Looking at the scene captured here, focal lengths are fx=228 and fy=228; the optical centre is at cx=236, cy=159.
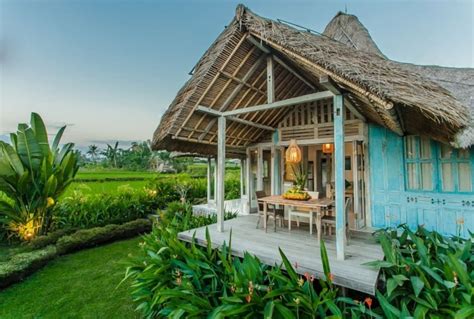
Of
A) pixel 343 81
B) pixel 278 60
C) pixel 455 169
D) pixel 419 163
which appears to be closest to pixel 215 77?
pixel 278 60

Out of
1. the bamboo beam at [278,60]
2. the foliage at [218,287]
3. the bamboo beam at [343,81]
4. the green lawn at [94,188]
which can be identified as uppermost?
the bamboo beam at [278,60]

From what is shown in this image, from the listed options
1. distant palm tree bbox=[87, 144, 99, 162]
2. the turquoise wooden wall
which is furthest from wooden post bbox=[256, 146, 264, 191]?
distant palm tree bbox=[87, 144, 99, 162]

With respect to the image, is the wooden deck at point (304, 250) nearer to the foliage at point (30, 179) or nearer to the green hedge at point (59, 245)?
the green hedge at point (59, 245)

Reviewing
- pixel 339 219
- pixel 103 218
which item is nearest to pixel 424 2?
pixel 339 219

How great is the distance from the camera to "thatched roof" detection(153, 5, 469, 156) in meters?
3.04

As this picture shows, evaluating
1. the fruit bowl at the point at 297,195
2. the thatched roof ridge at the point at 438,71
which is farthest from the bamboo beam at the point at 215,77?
the thatched roof ridge at the point at 438,71

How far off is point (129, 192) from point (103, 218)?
6.11 ft

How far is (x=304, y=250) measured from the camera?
3.90m

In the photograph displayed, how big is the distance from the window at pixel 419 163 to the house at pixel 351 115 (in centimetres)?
2

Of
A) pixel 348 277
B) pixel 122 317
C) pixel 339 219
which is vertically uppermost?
pixel 339 219

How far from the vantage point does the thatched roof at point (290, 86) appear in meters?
3.04

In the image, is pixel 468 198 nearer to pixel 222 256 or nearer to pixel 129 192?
pixel 222 256

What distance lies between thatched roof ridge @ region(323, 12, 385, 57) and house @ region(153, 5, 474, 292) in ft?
7.61

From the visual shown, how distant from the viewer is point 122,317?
4.07 m
